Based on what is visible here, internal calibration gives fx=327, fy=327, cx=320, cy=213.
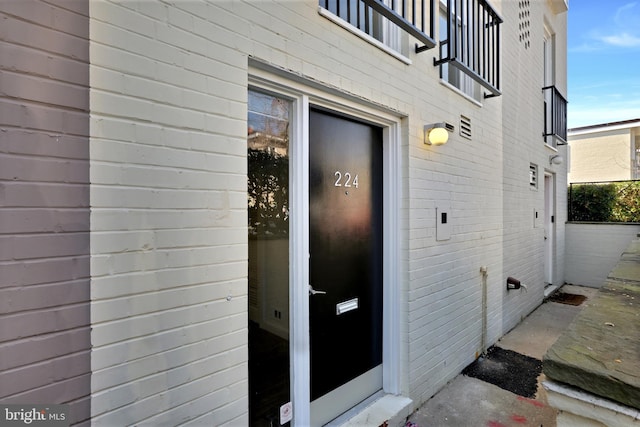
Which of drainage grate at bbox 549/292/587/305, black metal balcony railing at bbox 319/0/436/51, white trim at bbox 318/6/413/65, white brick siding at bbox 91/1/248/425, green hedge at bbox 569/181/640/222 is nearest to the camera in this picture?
white brick siding at bbox 91/1/248/425

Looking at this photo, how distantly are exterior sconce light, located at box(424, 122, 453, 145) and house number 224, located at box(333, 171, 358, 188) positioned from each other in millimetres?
785

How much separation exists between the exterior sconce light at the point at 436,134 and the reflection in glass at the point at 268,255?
135 cm

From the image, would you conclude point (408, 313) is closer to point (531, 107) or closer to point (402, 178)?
point (402, 178)

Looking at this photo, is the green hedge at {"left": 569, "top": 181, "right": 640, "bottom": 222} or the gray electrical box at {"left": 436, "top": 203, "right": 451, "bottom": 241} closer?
the gray electrical box at {"left": 436, "top": 203, "right": 451, "bottom": 241}

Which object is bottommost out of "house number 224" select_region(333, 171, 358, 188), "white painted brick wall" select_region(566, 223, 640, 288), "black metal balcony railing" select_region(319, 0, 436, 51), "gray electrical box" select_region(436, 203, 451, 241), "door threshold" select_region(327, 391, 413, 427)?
"door threshold" select_region(327, 391, 413, 427)

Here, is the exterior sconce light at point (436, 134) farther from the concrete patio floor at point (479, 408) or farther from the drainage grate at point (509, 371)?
the drainage grate at point (509, 371)

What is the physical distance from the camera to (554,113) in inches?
237

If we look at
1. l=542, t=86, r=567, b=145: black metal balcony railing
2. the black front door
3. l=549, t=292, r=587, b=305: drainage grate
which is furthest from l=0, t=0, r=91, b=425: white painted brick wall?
l=549, t=292, r=587, b=305: drainage grate

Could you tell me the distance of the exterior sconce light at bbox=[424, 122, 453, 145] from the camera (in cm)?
271

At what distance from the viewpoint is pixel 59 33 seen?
1.12m

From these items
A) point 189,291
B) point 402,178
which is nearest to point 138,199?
point 189,291

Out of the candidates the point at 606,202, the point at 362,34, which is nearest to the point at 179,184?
the point at 362,34

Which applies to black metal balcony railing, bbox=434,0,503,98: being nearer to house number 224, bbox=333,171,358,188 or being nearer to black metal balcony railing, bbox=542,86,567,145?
house number 224, bbox=333,171,358,188

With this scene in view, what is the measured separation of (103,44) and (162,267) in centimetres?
87
